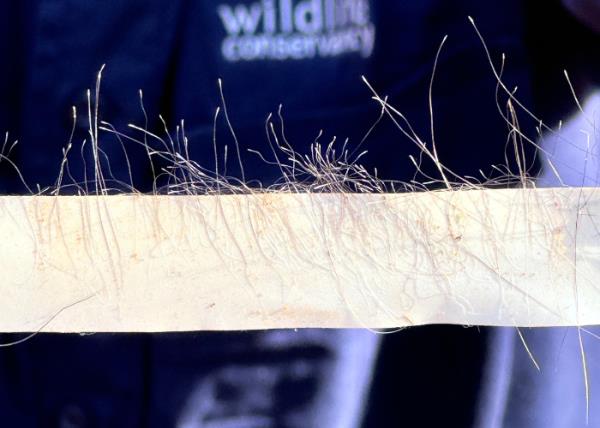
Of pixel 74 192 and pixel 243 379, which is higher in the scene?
pixel 74 192

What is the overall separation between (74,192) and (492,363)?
0.29 meters

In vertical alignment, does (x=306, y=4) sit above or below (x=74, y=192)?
above

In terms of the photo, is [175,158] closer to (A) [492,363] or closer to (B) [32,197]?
(B) [32,197]

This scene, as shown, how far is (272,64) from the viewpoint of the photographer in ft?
1.20

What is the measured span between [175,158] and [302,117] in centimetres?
8

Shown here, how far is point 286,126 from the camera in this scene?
1.19 feet

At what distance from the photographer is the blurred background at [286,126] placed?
357 millimetres

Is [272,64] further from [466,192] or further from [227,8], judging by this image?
[466,192]

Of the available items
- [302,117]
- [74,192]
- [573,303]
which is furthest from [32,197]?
[573,303]

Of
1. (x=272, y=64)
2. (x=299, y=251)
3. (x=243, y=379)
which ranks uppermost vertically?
(x=272, y=64)

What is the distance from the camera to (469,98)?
359 millimetres

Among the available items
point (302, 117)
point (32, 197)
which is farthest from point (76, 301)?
point (302, 117)

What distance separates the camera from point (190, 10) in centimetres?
36

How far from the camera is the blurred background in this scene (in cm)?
36
